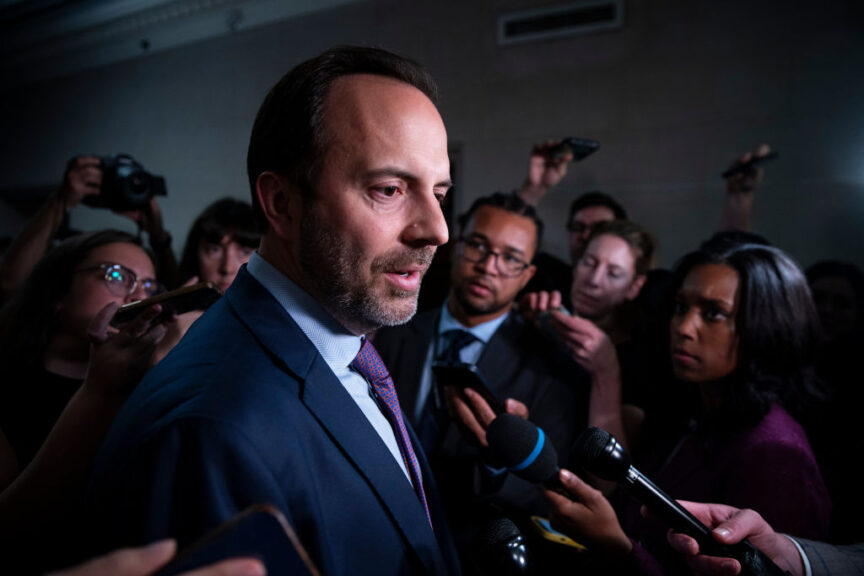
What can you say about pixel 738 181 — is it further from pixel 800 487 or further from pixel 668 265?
pixel 800 487

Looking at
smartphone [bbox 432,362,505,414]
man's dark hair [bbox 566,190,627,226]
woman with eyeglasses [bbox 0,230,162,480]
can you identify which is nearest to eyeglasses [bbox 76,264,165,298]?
woman with eyeglasses [bbox 0,230,162,480]

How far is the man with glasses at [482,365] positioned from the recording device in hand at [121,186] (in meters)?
1.48

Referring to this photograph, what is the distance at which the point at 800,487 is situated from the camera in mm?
1116

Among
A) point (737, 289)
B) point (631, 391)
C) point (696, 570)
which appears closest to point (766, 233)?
point (631, 391)

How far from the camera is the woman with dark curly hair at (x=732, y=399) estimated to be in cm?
113

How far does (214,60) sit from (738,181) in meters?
4.43

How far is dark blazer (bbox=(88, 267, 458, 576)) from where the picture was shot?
58 cm

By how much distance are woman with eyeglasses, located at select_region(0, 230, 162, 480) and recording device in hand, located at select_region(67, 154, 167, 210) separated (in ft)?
3.30

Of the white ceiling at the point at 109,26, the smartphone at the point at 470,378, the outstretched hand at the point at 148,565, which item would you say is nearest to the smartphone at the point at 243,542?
the outstretched hand at the point at 148,565

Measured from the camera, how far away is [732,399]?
1.31 meters

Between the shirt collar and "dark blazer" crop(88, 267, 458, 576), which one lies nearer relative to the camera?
"dark blazer" crop(88, 267, 458, 576)

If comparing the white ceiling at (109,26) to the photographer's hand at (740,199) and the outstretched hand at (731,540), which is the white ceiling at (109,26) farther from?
the outstretched hand at (731,540)

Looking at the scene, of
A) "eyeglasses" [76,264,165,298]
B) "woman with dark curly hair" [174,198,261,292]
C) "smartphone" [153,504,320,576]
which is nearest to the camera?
"smartphone" [153,504,320,576]

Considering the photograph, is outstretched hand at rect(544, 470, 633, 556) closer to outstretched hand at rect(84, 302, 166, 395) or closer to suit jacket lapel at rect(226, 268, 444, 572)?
suit jacket lapel at rect(226, 268, 444, 572)
